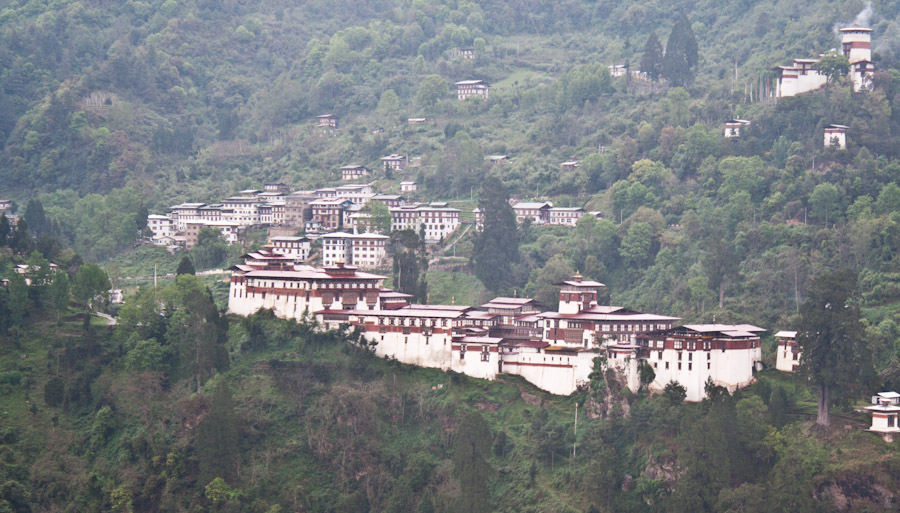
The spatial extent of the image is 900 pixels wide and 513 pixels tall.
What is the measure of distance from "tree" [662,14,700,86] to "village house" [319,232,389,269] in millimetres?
42312

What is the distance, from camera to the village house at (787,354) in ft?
265

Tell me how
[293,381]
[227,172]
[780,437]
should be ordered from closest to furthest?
[780,437], [293,381], [227,172]

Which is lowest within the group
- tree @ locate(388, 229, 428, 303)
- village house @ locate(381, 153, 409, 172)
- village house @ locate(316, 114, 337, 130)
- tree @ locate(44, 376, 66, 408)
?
tree @ locate(44, 376, 66, 408)

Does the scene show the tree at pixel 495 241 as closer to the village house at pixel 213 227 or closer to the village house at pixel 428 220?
the village house at pixel 428 220

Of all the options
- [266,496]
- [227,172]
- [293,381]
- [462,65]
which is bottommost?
[266,496]

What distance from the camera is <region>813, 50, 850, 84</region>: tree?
115625 mm

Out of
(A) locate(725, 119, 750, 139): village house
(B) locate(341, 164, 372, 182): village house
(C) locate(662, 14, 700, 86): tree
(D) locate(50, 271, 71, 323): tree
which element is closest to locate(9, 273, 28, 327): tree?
(D) locate(50, 271, 71, 323): tree

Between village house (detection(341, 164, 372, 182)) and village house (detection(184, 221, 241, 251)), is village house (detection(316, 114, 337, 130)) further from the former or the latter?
village house (detection(184, 221, 241, 251))

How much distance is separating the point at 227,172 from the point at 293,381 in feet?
199

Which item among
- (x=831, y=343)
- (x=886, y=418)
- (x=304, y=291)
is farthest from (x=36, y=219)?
(x=886, y=418)

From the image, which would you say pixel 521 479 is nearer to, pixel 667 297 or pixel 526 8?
pixel 667 297

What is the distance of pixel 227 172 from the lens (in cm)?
14225

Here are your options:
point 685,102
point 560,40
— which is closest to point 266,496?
point 685,102

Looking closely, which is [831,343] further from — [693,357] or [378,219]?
[378,219]
